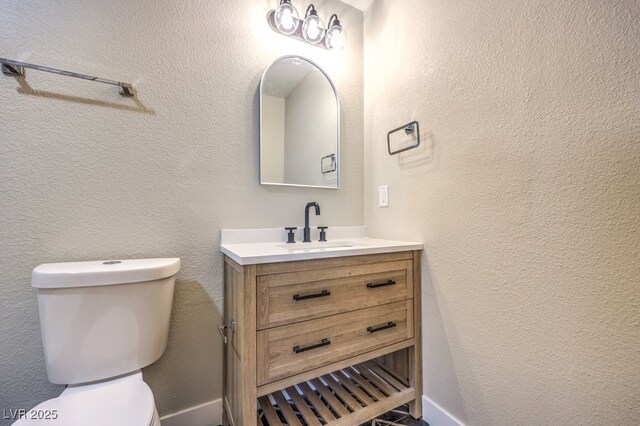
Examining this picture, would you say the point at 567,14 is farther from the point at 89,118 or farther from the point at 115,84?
the point at 89,118

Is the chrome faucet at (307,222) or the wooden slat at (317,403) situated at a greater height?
the chrome faucet at (307,222)

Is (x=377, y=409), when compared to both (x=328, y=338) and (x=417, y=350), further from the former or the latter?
(x=328, y=338)

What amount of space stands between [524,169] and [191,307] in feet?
4.71

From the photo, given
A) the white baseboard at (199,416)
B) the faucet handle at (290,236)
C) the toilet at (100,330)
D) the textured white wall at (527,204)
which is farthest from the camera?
the faucet handle at (290,236)

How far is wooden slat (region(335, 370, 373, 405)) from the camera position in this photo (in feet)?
3.82

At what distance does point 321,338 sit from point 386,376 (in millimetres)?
597

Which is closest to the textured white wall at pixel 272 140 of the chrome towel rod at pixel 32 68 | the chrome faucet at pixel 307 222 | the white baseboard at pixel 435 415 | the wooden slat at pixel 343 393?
the chrome faucet at pixel 307 222

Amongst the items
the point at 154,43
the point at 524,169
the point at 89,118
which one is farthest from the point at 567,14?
the point at 89,118

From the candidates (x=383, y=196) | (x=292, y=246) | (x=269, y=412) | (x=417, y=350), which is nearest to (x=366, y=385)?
(x=417, y=350)

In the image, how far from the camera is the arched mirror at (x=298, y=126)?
4.52 ft

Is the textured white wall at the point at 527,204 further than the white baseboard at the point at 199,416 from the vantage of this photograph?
No

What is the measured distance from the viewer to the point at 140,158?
1.13 meters

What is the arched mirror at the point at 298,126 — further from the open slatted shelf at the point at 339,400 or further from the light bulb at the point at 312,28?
the open slatted shelf at the point at 339,400

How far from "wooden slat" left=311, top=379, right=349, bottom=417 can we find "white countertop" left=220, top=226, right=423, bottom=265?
67 cm
